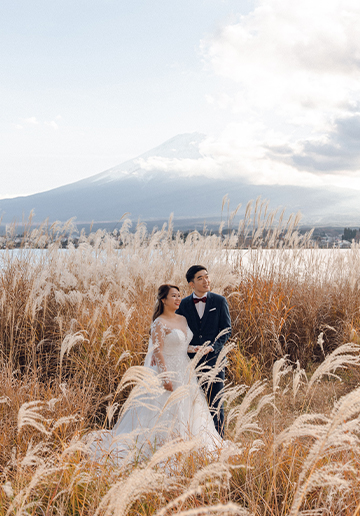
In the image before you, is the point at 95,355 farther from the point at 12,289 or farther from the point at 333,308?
the point at 333,308

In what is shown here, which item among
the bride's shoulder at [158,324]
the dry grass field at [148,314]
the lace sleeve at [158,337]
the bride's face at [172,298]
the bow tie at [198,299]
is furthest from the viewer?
the bow tie at [198,299]

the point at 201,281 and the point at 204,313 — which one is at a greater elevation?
the point at 201,281

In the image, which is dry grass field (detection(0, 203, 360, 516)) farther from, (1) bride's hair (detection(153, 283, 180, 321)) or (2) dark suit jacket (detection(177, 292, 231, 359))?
(2) dark suit jacket (detection(177, 292, 231, 359))

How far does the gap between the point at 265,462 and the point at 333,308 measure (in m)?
4.53

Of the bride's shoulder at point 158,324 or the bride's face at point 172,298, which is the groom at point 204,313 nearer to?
the bride's face at point 172,298

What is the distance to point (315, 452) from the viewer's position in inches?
44.3

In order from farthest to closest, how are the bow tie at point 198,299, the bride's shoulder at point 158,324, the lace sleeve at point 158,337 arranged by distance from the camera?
the bow tie at point 198,299 → the bride's shoulder at point 158,324 → the lace sleeve at point 158,337

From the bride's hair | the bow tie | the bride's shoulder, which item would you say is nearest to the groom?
the bow tie

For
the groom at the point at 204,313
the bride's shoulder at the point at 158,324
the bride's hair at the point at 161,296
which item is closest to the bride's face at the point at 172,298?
the bride's hair at the point at 161,296

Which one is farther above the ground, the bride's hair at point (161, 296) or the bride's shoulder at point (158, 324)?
the bride's hair at point (161, 296)

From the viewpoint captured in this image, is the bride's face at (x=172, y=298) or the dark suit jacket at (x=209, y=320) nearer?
the bride's face at (x=172, y=298)

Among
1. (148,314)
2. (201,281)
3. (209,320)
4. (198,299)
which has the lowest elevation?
(148,314)

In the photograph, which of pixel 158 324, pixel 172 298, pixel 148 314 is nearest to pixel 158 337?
pixel 158 324

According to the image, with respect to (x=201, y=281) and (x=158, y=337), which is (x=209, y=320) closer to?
(x=201, y=281)
